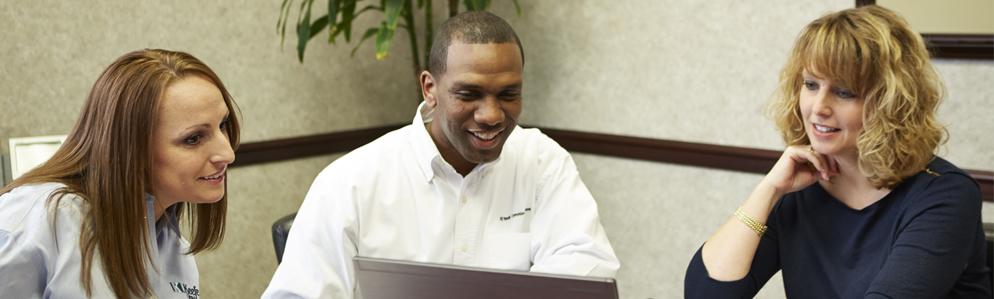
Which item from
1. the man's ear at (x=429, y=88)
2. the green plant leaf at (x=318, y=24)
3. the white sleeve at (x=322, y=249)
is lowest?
the white sleeve at (x=322, y=249)

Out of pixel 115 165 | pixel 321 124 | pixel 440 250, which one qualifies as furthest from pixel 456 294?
pixel 321 124

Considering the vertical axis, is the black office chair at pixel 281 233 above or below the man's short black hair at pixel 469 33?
below

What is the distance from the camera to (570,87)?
3.13 meters

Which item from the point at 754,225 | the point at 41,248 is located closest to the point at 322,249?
the point at 41,248

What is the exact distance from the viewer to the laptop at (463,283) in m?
0.86

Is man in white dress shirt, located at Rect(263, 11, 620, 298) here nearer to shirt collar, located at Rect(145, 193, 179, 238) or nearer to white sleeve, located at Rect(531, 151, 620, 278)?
white sleeve, located at Rect(531, 151, 620, 278)

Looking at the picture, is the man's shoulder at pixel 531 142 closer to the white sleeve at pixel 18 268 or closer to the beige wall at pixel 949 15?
the white sleeve at pixel 18 268

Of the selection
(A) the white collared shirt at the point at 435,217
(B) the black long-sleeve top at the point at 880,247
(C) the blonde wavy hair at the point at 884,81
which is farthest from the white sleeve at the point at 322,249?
(C) the blonde wavy hair at the point at 884,81

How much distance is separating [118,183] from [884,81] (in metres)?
1.34

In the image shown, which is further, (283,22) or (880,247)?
(283,22)

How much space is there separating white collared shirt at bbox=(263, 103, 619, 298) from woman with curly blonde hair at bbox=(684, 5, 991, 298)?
12.3 inches

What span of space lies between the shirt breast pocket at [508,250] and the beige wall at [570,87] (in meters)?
1.32

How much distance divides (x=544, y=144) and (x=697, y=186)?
1195 mm

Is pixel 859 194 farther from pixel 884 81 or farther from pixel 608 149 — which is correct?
pixel 608 149
